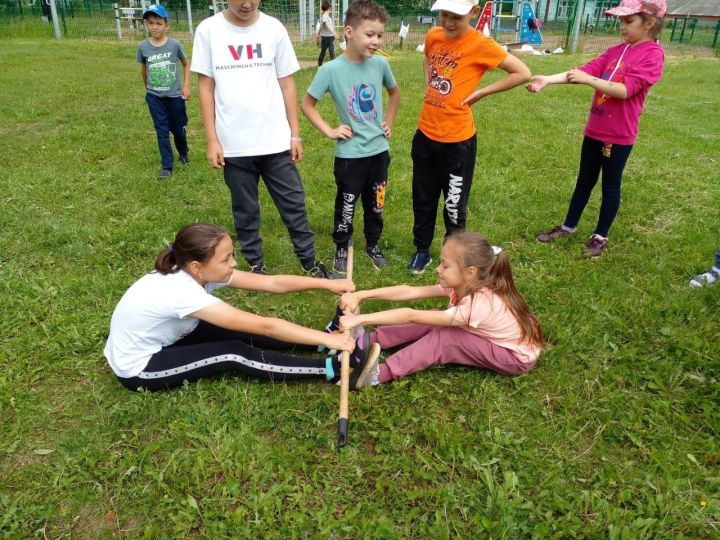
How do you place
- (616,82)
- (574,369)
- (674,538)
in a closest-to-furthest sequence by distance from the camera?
(674,538)
(574,369)
(616,82)

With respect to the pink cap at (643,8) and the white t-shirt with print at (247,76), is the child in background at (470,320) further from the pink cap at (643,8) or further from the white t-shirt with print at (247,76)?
the pink cap at (643,8)

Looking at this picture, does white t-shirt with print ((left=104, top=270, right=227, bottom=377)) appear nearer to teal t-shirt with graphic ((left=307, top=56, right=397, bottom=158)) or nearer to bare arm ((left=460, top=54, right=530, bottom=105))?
teal t-shirt with graphic ((left=307, top=56, right=397, bottom=158))

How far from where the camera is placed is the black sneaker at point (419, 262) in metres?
4.19

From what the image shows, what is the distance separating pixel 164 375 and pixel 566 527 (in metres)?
2.08

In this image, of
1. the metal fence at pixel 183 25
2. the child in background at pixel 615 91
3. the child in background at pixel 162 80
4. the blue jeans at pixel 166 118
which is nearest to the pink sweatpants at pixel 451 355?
the child in background at pixel 615 91

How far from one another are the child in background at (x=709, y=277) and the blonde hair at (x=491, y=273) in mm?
1635

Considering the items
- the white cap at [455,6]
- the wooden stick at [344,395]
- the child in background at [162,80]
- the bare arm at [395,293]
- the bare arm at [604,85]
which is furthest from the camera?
the child in background at [162,80]

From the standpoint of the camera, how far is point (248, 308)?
3783 millimetres

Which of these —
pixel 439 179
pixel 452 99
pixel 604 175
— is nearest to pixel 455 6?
pixel 452 99

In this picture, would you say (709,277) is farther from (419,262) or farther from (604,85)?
(419,262)

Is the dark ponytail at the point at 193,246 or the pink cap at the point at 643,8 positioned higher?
the pink cap at the point at 643,8

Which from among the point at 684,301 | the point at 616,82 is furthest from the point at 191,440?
the point at 616,82

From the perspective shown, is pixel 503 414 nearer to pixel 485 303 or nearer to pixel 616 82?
pixel 485 303

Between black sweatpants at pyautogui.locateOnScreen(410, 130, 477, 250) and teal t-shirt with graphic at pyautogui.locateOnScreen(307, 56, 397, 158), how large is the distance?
334mm
